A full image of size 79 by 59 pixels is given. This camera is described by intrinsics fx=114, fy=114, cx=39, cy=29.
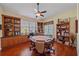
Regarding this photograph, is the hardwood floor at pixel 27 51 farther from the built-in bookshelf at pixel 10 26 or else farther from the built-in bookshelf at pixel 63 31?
the built-in bookshelf at pixel 10 26

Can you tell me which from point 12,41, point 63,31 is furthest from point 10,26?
point 63,31

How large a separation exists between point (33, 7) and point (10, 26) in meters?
0.62

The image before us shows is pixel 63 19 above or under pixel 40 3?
under

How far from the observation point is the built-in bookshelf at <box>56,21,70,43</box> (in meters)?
2.37

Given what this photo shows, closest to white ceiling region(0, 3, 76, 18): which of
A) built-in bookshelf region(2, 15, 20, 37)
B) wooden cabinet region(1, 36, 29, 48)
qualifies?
built-in bookshelf region(2, 15, 20, 37)

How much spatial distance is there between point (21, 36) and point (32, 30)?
0.27 metres

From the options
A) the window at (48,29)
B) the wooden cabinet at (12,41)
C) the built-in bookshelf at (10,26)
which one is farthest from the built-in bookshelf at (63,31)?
the built-in bookshelf at (10,26)

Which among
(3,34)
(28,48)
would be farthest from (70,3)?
(3,34)

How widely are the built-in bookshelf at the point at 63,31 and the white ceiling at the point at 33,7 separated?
0.27 m

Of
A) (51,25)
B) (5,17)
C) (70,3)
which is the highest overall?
(70,3)

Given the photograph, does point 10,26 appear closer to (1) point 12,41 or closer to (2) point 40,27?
(1) point 12,41

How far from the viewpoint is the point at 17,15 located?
2352 mm

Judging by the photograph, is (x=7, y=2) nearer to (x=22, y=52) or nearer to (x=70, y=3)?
(x=22, y=52)

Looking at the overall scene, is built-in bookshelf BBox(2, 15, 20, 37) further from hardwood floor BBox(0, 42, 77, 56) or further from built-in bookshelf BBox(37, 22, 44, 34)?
built-in bookshelf BBox(37, 22, 44, 34)
